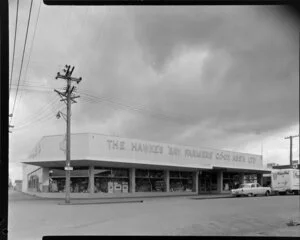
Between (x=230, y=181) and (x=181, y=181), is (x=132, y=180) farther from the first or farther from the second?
(x=230, y=181)

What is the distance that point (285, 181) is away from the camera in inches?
1502

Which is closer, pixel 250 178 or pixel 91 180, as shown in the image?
pixel 91 180

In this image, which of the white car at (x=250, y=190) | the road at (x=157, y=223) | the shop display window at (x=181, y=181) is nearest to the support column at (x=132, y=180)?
the shop display window at (x=181, y=181)

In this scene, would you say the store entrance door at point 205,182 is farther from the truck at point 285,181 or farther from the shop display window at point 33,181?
the shop display window at point 33,181

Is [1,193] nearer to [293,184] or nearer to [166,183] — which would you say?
[166,183]

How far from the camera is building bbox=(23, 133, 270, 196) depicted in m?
31.0

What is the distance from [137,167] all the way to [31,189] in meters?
13.7

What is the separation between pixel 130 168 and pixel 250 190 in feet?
34.0

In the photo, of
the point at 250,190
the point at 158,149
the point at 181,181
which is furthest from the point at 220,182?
the point at 158,149

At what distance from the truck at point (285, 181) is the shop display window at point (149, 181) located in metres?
10.7

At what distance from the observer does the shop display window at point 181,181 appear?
1511 inches

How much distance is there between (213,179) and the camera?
38.9 m

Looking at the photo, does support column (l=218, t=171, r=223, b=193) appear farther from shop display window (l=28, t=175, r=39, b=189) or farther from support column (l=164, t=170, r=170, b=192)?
shop display window (l=28, t=175, r=39, b=189)

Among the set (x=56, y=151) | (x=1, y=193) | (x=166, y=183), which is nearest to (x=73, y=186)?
(x=56, y=151)
